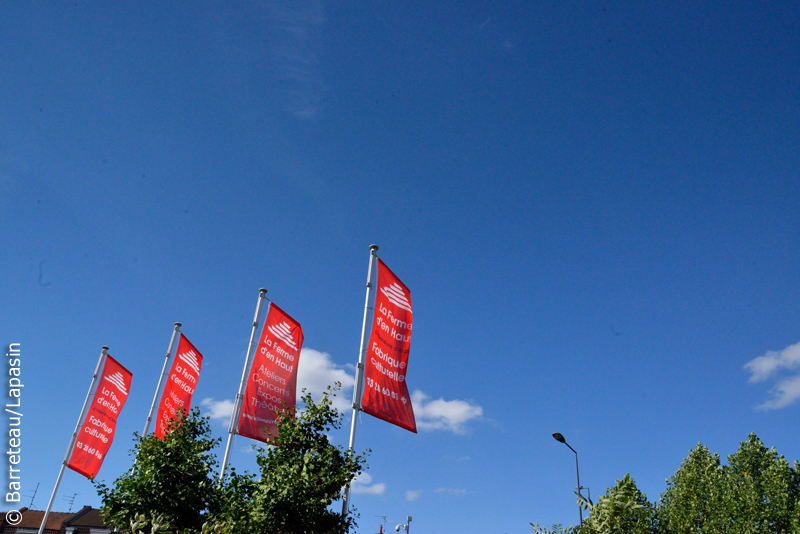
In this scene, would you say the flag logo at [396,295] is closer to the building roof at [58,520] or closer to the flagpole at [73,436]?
the flagpole at [73,436]

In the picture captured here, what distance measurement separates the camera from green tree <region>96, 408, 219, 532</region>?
19.2 metres

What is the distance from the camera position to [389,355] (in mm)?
17141

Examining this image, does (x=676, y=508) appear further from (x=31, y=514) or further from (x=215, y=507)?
(x=31, y=514)

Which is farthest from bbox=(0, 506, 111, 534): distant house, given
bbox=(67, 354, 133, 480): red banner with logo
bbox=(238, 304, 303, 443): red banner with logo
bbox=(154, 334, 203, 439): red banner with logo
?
bbox=(238, 304, 303, 443): red banner with logo

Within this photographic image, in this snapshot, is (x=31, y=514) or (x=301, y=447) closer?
(x=301, y=447)

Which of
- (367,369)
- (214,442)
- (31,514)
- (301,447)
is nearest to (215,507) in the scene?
(214,442)

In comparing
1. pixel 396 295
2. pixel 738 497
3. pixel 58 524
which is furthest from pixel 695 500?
pixel 58 524

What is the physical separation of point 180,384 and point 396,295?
12.7m

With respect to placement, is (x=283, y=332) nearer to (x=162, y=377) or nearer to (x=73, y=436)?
(x=162, y=377)

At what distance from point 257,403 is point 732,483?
41.0 meters

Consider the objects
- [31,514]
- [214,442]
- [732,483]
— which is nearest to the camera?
[214,442]

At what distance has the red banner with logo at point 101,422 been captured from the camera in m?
25.6

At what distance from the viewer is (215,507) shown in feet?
64.9

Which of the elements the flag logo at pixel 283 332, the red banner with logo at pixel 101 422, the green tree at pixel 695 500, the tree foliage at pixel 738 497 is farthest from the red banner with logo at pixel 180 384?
the green tree at pixel 695 500
